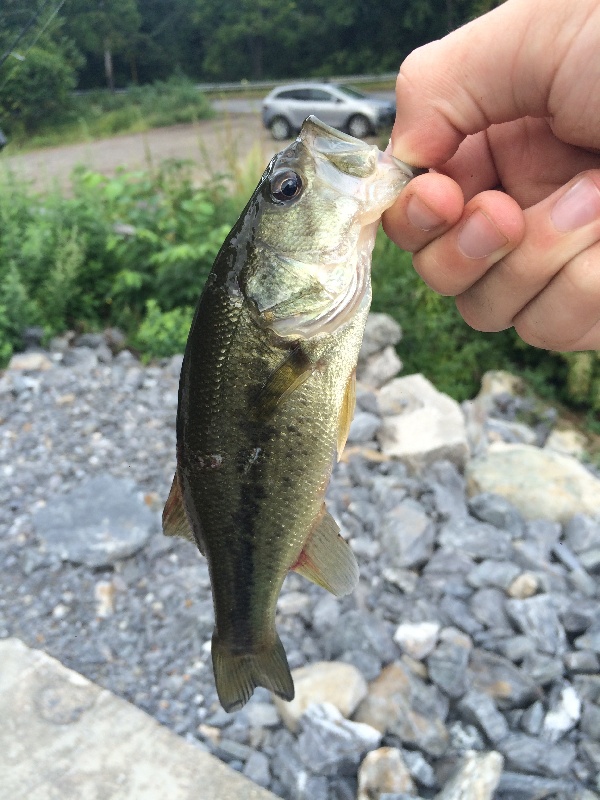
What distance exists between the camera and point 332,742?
101 inches

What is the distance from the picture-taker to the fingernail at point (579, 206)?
158cm

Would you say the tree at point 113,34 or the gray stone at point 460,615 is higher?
the gray stone at point 460,615

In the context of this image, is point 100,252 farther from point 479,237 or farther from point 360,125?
point 360,125

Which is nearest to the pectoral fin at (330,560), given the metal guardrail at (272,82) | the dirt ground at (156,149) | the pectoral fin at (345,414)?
the pectoral fin at (345,414)

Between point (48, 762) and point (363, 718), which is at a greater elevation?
point (48, 762)

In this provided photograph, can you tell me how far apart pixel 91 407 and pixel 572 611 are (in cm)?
313

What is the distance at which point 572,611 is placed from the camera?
3.26 meters

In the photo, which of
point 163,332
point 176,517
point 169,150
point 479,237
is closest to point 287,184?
point 479,237

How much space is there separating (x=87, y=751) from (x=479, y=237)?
7.09ft

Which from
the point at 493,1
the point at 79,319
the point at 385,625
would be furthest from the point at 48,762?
the point at 493,1

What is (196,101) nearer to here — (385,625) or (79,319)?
(79,319)

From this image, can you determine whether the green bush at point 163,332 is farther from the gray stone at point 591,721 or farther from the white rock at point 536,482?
the gray stone at point 591,721

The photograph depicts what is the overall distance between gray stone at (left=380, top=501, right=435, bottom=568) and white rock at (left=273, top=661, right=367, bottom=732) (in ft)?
2.60

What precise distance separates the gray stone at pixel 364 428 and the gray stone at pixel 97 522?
1398 mm
